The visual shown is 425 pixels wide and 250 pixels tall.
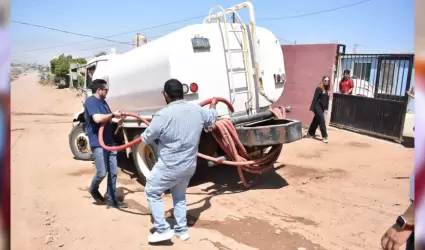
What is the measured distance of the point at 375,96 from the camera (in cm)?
928

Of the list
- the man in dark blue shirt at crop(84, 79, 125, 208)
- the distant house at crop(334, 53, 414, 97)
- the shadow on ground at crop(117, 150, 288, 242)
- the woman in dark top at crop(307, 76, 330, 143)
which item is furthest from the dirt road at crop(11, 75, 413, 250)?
the distant house at crop(334, 53, 414, 97)

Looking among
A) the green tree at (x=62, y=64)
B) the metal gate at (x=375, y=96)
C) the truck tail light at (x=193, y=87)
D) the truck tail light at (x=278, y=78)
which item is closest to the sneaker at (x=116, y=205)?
the truck tail light at (x=193, y=87)

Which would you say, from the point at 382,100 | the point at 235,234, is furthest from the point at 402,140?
the point at 235,234

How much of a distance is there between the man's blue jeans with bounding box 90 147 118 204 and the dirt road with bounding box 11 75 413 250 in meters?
0.25

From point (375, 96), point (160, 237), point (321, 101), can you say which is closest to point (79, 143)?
point (160, 237)

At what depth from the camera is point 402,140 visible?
8.73 metres

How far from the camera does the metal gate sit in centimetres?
859

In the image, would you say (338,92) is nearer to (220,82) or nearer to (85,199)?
(220,82)

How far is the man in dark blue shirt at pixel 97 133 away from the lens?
4.51m

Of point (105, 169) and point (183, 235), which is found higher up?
point (105, 169)

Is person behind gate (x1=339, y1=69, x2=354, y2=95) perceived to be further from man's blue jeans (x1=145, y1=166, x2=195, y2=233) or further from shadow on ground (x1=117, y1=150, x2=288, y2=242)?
man's blue jeans (x1=145, y1=166, x2=195, y2=233)

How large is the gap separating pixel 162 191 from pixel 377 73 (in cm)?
759

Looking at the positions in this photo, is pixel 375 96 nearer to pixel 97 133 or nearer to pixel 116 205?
pixel 116 205

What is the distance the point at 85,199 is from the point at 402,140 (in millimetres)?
7521
